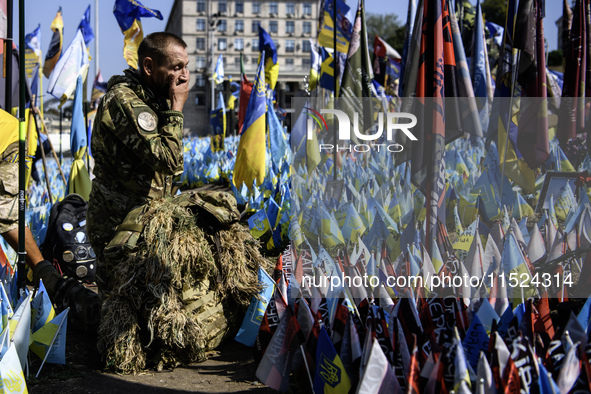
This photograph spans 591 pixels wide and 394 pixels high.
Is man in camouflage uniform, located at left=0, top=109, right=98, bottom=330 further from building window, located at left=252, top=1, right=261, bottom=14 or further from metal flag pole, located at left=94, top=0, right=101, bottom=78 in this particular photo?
building window, located at left=252, top=1, right=261, bottom=14

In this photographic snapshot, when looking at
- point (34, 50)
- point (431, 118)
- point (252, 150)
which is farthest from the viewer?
point (34, 50)

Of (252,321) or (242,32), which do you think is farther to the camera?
(242,32)

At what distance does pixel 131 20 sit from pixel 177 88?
5263 millimetres

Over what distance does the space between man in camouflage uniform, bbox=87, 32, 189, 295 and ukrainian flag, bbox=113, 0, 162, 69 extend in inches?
190

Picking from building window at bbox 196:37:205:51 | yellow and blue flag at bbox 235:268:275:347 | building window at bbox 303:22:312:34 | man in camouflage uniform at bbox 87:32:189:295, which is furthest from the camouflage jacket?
building window at bbox 303:22:312:34

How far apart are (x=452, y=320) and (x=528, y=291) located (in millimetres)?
682

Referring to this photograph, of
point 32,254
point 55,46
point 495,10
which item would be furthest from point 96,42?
point 495,10

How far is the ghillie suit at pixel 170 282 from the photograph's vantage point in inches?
125

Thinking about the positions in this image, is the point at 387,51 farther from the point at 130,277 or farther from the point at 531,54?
the point at 130,277

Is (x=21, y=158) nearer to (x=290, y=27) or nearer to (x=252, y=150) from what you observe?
(x=252, y=150)

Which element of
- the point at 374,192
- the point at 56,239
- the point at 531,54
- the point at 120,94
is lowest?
the point at 56,239

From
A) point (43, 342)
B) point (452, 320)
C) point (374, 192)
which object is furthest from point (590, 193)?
point (43, 342)

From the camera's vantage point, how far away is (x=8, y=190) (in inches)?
184

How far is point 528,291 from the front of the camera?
3082 mm
